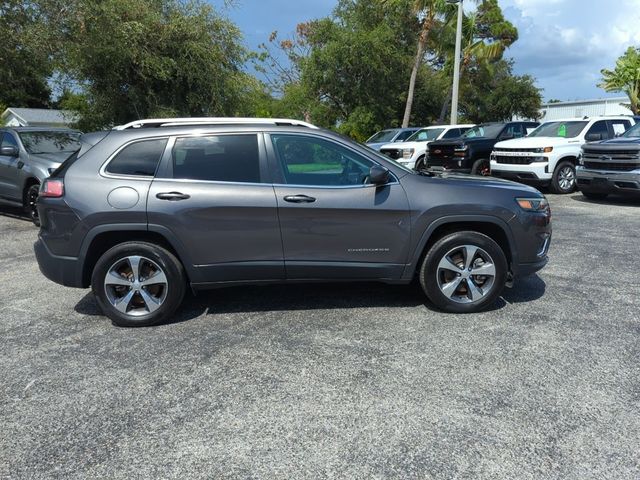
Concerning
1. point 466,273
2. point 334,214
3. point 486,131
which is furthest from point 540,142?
point 334,214

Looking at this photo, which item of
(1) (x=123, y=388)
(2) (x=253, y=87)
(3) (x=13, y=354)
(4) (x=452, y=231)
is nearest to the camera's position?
(1) (x=123, y=388)

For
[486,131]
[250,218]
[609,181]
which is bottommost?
[609,181]

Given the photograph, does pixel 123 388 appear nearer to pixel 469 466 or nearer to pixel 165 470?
pixel 165 470

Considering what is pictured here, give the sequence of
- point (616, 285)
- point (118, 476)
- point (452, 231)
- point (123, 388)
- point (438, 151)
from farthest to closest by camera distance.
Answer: point (438, 151) < point (616, 285) < point (452, 231) < point (123, 388) < point (118, 476)

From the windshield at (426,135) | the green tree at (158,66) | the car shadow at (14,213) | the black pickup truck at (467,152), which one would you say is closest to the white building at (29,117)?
the green tree at (158,66)

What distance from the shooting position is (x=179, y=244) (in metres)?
4.38

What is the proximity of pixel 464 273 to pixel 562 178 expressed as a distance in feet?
30.0

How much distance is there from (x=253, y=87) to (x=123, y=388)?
1500cm

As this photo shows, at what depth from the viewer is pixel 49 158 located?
30.0 feet

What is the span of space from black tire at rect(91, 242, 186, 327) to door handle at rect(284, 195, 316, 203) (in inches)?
41.9

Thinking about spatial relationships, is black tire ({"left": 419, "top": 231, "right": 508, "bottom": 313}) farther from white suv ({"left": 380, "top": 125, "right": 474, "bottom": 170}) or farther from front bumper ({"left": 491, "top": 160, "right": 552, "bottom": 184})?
white suv ({"left": 380, "top": 125, "right": 474, "bottom": 170})

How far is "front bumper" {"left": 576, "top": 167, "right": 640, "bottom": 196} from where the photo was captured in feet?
33.0

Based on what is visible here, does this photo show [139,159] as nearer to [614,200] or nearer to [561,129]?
[614,200]

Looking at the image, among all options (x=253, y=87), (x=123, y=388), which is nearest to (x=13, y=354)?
(x=123, y=388)
